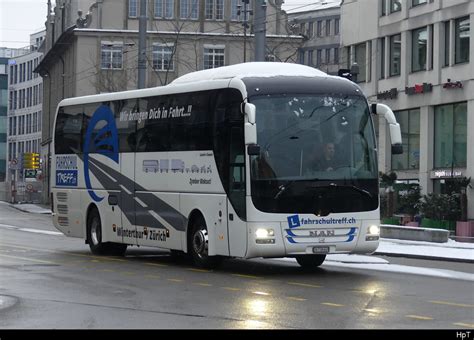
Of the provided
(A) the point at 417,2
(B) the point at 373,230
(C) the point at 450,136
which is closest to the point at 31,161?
(A) the point at 417,2

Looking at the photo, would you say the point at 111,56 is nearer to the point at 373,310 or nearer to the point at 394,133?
the point at 394,133

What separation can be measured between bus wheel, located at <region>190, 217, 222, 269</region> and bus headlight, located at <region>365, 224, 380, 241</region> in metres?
2.91

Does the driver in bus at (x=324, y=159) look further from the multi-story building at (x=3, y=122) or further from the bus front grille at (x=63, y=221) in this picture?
the multi-story building at (x=3, y=122)

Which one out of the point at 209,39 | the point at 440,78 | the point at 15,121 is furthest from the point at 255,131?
the point at 15,121

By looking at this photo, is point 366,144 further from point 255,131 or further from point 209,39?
point 209,39

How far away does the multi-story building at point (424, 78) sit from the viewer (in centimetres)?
4388

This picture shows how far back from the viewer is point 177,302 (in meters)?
14.8

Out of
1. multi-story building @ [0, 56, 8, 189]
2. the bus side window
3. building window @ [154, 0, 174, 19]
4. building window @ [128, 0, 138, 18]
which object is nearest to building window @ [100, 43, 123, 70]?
building window @ [128, 0, 138, 18]

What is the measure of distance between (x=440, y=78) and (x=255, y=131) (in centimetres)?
2827

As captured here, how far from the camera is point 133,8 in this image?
7962 centimetres

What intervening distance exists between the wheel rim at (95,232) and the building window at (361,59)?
28.7 meters

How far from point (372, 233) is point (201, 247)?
129 inches

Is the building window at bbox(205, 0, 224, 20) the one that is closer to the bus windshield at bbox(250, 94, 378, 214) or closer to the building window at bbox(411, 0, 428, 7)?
the building window at bbox(411, 0, 428, 7)

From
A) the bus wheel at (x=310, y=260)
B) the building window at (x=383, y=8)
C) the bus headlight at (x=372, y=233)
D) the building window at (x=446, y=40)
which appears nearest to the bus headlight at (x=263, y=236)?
the bus headlight at (x=372, y=233)
